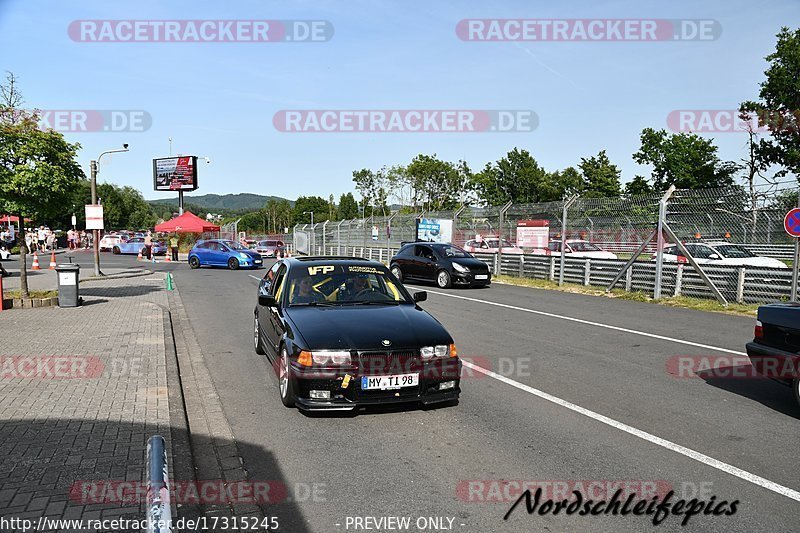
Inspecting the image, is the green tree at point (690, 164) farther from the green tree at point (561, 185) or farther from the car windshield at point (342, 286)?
the car windshield at point (342, 286)

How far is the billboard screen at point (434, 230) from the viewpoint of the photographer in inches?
1088

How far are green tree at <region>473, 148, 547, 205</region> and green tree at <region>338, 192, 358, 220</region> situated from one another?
177ft

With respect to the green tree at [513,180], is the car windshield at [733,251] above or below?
below

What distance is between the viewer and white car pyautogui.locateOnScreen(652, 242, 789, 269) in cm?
1560

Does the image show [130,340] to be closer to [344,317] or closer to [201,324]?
[201,324]

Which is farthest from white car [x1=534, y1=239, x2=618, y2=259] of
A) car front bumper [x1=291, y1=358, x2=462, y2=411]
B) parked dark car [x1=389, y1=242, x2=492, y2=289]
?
car front bumper [x1=291, y1=358, x2=462, y2=411]

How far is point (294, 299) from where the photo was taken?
21.8 ft

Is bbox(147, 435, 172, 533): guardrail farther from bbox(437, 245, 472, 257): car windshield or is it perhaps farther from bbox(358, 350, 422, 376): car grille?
bbox(437, 245, 472, 257): car windshield

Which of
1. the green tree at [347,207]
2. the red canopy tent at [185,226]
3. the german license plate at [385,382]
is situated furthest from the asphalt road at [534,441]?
the green tree at [347,207]

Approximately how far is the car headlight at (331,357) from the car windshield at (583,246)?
50.5 ft

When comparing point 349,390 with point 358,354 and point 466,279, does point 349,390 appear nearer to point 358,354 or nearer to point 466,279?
point 358,354

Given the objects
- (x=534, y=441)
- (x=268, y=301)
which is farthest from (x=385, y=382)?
(x=268, y=301)

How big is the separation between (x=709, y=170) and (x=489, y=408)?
75.1 meters

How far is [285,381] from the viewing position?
5.79 metres
